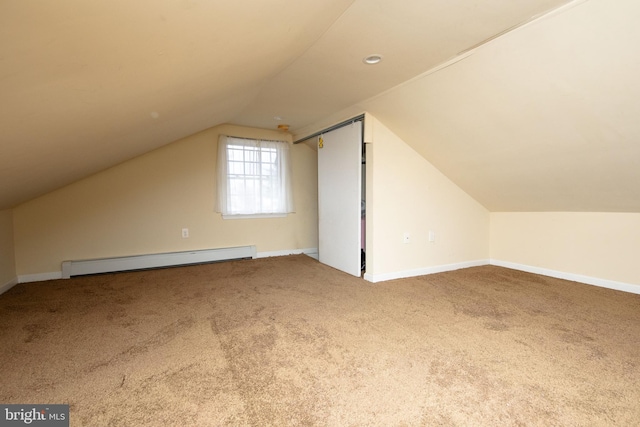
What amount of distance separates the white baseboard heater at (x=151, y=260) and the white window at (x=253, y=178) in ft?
1.84

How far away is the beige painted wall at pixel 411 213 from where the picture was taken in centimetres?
314

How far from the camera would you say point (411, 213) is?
3373 millimetres

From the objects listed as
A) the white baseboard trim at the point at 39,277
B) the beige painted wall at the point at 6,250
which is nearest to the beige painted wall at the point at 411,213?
the white baseboard trim at the point at 39,277

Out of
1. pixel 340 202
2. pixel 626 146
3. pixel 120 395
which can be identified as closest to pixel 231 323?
pixel 120 395

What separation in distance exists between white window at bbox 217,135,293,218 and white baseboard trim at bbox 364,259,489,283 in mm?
1981

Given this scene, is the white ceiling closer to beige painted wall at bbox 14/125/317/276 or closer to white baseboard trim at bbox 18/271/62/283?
beige painted wall at bbox 14/125/317/276

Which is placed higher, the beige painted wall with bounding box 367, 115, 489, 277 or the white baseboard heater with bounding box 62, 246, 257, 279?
the beige painted wall with bounding box 367, 115, 489, 277

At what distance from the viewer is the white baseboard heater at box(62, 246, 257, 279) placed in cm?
331

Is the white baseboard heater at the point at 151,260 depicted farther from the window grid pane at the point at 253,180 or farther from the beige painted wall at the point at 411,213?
the beige painted wall at the point at 411,213

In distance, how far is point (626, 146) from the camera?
2.05 meters

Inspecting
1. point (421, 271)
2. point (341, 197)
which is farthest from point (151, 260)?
point (421, 271)

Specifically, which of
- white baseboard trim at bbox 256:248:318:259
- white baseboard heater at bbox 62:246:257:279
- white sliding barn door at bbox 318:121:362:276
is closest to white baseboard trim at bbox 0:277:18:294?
white baseboard heater at bbox 62:246:257:279

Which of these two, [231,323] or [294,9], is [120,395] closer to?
[231,323]

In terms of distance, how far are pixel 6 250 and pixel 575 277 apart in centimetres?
611
